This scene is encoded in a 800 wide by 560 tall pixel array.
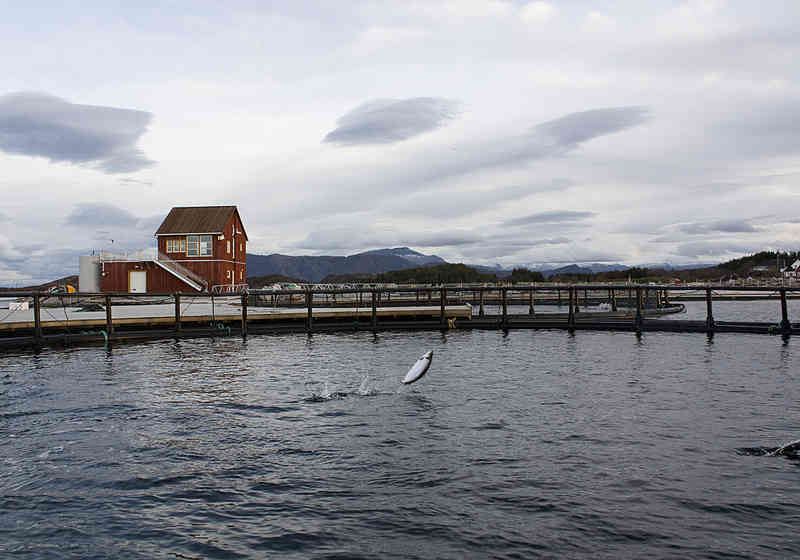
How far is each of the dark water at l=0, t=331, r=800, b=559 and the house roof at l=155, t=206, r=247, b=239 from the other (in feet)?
145

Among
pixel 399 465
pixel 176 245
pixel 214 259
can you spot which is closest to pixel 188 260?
pixel 176 245

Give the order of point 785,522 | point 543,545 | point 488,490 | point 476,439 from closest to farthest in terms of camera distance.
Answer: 1. point 543,545
2. point 785,522
3. point 488,490
4. point 476,439

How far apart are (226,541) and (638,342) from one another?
32.0 m

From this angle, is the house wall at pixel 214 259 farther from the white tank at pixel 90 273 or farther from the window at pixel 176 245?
A: the white tank at pixel 90 273

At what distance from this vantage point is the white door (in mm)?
62406

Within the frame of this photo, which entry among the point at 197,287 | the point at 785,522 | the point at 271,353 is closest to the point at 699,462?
the point at 785,522

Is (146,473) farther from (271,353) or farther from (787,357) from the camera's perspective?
(787,357)

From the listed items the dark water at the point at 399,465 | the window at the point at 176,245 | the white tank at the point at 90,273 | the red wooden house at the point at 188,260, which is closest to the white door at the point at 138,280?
the red wooden house at the point at 188,260

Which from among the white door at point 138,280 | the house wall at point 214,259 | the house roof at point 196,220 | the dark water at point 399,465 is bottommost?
the dark water at point 399,465

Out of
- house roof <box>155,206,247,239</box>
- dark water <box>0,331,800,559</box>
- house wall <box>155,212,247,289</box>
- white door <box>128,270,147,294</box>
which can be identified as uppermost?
house roof <box>155,206,247,239</box>

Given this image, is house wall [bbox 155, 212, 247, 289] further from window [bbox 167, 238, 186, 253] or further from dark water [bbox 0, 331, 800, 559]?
dark water [bbox 0, 331, 800, 559]

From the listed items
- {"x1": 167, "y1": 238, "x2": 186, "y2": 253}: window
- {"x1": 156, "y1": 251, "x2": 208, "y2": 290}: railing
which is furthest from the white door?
{"x1": 167, "y1": 238, "x2": 186, "y2": 253}: window

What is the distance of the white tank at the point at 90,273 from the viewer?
212 ft

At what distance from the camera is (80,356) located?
29.2 metres
